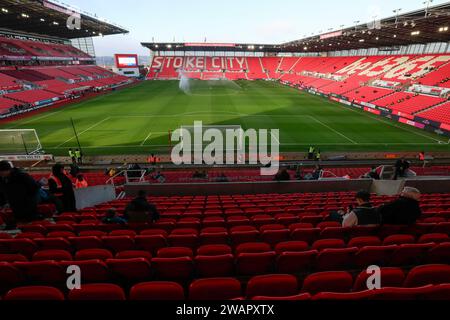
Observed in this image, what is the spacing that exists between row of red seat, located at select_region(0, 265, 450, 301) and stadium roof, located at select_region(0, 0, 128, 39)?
47.3 metres

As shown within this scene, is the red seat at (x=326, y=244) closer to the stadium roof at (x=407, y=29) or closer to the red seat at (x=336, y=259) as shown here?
the red seat at (x=336, y=259)

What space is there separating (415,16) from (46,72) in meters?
64.4

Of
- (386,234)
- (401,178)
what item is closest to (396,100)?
(401,178)

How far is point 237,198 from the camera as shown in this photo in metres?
9.66

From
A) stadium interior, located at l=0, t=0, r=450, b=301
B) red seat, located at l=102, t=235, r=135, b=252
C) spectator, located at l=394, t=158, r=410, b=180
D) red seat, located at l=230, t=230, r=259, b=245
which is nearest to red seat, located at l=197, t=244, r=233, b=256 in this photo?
stadium interior, located at l=0, t=0, r=450, b=301

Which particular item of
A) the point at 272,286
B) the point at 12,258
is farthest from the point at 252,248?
the point at 12,258

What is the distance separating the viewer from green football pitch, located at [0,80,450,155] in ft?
72.1

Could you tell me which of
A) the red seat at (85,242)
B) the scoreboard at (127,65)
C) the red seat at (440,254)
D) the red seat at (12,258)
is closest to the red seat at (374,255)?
the red seat at (440,254)

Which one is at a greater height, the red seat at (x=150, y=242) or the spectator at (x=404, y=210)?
the spectator at (x=404, y=210)

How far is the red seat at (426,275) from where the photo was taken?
9.15 feet

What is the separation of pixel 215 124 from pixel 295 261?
81.5ft

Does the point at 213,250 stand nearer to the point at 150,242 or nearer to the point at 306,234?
the point at 150,242

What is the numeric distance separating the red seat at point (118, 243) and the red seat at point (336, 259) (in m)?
3.06
